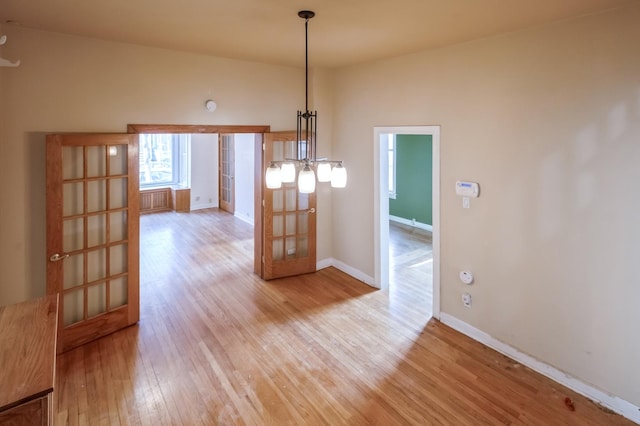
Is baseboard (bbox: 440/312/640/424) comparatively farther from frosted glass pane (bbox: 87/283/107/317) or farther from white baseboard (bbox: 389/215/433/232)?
white baseboard (bbox: 389/215/433/232)

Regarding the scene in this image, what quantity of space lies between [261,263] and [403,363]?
264cm

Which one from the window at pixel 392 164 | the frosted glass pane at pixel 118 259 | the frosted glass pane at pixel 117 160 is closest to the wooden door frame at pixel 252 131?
the frosted glass pane at pixel 117 160

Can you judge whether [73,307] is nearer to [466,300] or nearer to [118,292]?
[118,292]

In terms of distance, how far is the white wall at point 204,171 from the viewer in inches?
399

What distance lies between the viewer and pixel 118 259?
3871 millimetres

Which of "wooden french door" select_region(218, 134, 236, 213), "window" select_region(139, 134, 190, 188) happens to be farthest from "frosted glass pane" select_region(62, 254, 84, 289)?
"window" select_region(139, 134, 190, 188)

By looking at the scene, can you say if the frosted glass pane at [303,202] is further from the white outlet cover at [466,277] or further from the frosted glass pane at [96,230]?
the frosted glass pane at [96,230]

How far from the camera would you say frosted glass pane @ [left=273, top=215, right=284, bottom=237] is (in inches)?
208

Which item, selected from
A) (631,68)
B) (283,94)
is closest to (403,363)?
(631,68)

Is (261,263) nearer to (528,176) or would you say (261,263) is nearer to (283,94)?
(283,94)

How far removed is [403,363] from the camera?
132 inches

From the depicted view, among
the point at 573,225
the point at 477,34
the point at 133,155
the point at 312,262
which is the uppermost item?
the point at 477,34

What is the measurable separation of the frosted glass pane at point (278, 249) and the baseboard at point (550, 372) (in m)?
2.37

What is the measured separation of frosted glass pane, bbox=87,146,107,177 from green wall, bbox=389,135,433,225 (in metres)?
6.23
